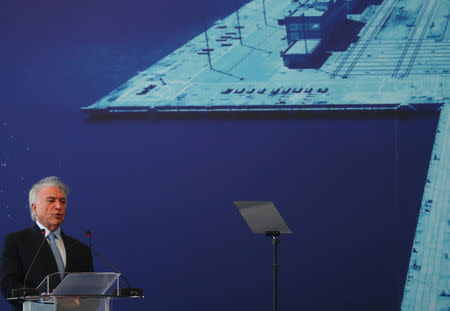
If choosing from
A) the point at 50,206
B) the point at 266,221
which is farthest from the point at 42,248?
the point at 266,221

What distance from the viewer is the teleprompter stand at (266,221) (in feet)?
11.7

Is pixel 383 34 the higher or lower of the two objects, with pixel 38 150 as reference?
higher

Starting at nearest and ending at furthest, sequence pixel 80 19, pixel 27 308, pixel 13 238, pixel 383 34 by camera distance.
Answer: pixel 27 308, pixel 13 238, pixel 383 34, pixel 80 19

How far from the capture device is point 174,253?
5.05 m

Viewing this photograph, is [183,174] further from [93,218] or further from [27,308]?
[27,308]

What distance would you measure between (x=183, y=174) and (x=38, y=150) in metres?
1.07

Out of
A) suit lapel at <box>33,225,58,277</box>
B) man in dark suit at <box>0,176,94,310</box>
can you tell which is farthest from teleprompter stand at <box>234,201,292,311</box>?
suit lapel at <box>33,225,58,277</box>

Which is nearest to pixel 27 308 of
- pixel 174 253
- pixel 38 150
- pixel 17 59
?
pixel 174 253

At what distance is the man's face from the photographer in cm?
292

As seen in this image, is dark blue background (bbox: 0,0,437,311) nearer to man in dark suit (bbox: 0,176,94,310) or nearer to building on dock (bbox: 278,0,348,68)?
building on dock (bbox: 278,0,348,68)

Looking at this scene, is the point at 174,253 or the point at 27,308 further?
the point at 174,253

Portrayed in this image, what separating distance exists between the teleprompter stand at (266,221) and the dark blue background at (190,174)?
1251 mm

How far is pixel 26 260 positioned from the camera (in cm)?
290

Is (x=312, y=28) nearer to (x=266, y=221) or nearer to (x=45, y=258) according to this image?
(x=266, y=221)
